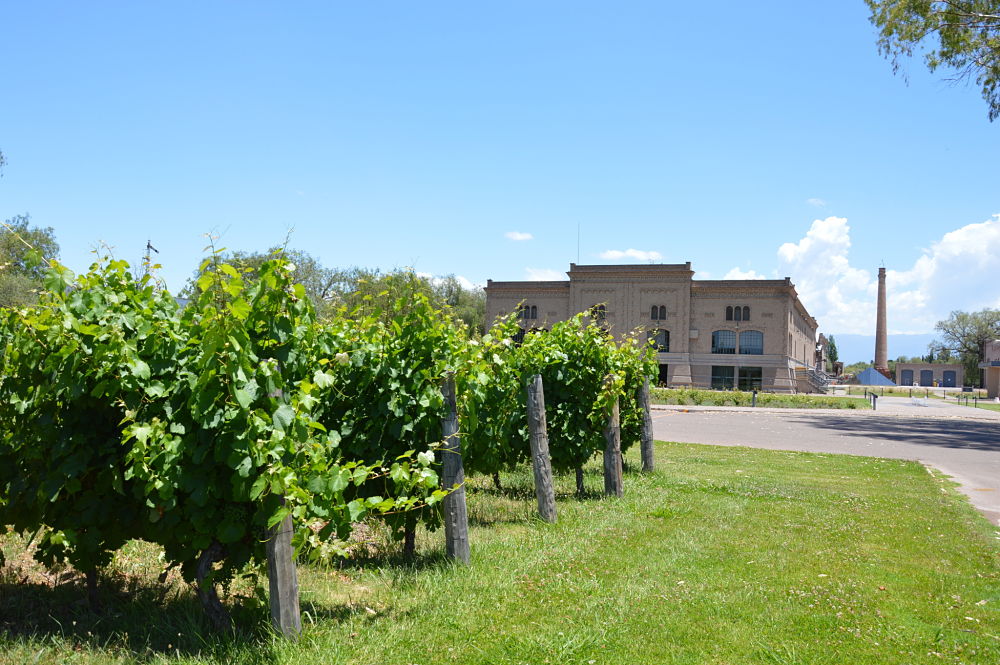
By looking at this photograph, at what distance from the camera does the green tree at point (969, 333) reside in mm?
93875

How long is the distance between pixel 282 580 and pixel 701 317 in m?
56.8

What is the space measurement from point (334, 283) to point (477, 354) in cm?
5680

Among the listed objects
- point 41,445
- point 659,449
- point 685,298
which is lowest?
point 659,449

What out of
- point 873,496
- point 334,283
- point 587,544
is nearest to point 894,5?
point 873,496

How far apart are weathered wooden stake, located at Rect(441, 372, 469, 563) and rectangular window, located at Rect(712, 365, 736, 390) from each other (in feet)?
179

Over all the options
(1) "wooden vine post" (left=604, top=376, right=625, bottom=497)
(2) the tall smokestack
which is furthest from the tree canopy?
(2) the tall smokestack

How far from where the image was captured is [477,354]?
585cm

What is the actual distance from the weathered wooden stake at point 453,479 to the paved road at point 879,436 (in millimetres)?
7469

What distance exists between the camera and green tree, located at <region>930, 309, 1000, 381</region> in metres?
93.9

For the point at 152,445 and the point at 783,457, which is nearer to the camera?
the point at 152,445

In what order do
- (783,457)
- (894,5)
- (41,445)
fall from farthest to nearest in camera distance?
(894,5)
(783,457)
(41,445)

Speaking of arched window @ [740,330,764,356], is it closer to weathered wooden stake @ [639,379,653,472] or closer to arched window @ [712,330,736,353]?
arched window @ [712,330,736,353]

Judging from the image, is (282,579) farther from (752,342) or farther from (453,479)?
(752,342)

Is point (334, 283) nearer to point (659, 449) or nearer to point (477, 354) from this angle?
point (659, 449)
